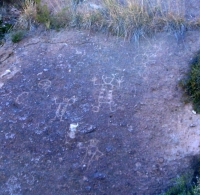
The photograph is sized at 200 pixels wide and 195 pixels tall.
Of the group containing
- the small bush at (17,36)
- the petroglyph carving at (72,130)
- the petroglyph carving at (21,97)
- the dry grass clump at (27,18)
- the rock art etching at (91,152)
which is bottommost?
the rock art etching at (91,152)

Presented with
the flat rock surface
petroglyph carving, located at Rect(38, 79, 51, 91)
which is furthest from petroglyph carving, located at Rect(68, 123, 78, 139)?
petroglyph carving, located at Rect(38, 79, 51, 91)

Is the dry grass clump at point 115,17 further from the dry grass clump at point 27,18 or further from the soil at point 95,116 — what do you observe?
the soil at point 95,116

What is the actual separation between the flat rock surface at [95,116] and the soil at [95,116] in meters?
0.01

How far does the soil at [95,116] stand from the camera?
561cm

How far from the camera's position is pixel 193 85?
6082 millimetres

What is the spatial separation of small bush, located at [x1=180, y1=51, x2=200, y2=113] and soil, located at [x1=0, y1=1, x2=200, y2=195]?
97 millimetres

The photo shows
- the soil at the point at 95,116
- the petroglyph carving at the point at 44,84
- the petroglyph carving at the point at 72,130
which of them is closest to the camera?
the soil at the point at 95,116

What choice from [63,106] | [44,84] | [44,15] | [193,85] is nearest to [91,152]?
[63,106]

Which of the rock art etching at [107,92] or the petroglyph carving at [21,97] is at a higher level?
the petroglyph carving at [21,97]

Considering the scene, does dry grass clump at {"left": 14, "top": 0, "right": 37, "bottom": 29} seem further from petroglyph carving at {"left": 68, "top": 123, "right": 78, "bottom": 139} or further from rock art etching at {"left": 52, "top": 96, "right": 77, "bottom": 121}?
petroglyph carving at {"left": 68, "top": 123, "right": 78, "bottom": 139}

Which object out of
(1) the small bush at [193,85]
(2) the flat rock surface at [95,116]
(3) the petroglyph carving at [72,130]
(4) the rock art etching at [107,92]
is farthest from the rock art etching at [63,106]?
(1) the small bush at [193,85]

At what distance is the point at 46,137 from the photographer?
5.93 m

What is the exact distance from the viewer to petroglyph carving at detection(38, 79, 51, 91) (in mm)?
6441

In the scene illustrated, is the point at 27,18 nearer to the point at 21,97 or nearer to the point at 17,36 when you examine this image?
the point at 17,36
